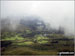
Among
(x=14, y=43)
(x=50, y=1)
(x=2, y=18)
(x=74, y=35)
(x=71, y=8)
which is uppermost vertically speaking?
(x=50, y=1)

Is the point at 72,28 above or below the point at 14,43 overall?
above

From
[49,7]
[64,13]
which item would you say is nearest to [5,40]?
[49,7]

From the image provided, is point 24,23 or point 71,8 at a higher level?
point 71,8

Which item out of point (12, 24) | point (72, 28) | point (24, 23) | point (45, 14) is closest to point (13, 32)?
point (12, 24)

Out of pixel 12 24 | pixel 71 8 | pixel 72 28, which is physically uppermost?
pixel 71 8

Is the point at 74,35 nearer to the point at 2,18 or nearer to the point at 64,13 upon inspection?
the point at 64,13

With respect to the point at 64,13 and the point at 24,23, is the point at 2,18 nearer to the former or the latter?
the point at 24,23

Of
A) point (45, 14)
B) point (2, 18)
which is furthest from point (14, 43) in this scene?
point (45, 14)

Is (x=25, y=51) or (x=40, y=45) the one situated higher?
(x=40, y=45)
